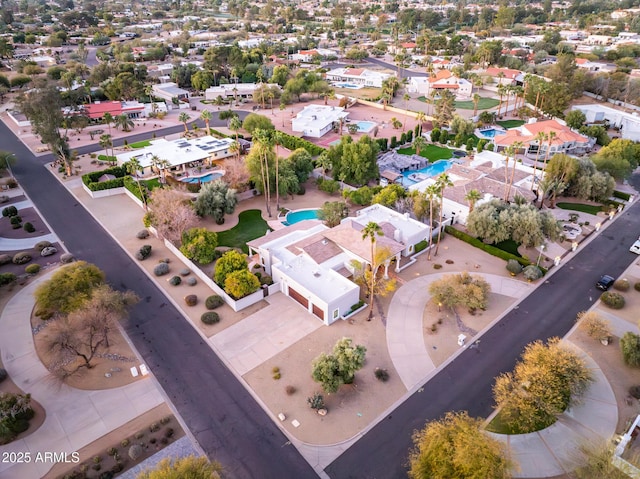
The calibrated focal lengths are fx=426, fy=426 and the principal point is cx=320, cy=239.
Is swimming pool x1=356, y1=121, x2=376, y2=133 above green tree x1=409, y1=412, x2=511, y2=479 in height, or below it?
below

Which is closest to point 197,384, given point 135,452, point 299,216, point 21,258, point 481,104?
point 135,452

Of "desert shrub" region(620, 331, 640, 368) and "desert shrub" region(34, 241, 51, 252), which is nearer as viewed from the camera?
"desert shrub" region(620, 331, 640, 368)

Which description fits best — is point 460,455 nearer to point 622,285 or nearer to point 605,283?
point 605,283

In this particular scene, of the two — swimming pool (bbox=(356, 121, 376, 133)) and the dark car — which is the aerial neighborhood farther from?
swimming pool (bbox=(356, 121, 376, 133))

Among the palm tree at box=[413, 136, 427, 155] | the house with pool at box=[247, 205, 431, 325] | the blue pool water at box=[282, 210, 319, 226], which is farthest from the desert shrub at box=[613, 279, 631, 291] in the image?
the palm tree at box=[413, 136, 427, 155]

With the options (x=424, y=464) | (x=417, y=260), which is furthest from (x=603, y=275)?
(x=424, y=464)

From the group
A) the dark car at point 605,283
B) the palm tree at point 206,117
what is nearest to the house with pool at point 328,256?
the dark car at point 605,283
